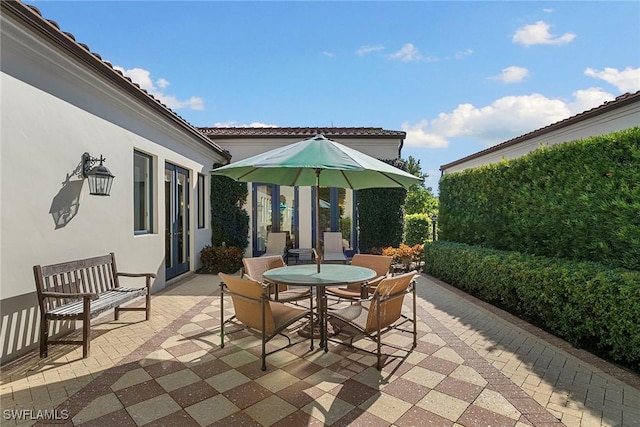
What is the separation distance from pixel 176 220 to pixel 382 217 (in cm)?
690

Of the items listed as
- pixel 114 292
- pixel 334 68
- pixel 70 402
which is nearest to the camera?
pixel 70 402

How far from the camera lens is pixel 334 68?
30.8 ft

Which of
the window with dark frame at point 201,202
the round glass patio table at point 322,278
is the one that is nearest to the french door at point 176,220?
the window with dark frame at point 201,202

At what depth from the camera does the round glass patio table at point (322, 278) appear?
3889mm

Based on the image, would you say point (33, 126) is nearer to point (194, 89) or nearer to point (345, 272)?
point (345, 272)

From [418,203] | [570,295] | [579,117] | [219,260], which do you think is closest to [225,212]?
[219,260]

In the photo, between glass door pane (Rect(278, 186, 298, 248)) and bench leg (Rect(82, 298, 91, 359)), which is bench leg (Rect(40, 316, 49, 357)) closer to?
bench leg (Rect(82, 298, 91, 359))

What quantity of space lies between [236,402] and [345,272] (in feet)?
7.21

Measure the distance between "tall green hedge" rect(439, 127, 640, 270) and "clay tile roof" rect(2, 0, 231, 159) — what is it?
7116mm

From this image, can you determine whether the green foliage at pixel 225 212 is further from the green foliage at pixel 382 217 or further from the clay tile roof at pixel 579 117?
the clay tile roof at pixel 579 117

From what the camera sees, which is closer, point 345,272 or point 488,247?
point 345,272

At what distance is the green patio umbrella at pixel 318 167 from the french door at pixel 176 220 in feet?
12.6

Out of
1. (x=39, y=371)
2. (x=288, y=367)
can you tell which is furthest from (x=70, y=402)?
(x=288, y=367)

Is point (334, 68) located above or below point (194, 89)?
above
